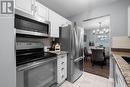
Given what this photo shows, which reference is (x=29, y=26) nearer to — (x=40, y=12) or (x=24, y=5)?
(x=24, y=5)

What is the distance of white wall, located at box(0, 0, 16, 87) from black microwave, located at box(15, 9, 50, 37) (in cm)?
62

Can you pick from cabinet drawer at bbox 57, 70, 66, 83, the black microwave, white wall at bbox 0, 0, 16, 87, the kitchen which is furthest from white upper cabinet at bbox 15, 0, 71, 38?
cabinet drawer at bbox 57, 70, 66, 83

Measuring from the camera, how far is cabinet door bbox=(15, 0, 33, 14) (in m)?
1.41

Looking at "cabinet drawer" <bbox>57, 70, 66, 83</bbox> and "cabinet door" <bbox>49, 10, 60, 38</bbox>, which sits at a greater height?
"cabinet door" <bbox>49, 10, 60, 38</bbox>

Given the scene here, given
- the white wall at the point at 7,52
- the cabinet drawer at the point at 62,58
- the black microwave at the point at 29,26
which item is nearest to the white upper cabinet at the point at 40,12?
the black microwave at the point at 29,26

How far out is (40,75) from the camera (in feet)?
4.91

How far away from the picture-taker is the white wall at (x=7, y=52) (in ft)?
2.34

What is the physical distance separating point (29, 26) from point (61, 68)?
128 cm

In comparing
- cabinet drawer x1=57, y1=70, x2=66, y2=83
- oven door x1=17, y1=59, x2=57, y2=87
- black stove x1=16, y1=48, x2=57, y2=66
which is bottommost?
cabinet drawer x1=57, y1=70, x2=66, y2=83

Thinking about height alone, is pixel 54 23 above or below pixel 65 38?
above

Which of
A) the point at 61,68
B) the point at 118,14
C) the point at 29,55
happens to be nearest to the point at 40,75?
the point at 29,55

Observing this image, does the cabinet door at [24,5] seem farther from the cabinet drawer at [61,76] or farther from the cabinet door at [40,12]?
the cabinet drawer at [61,76]

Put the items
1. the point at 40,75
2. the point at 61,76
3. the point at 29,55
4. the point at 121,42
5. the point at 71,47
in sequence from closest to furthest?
the point at 40,75
the point at 29,55
the point at 61,76
the point at 71,47
the point at 121,42

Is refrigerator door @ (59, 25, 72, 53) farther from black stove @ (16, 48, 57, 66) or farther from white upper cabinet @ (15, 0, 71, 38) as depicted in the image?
black stove @ (16, 48, 57, 66)
